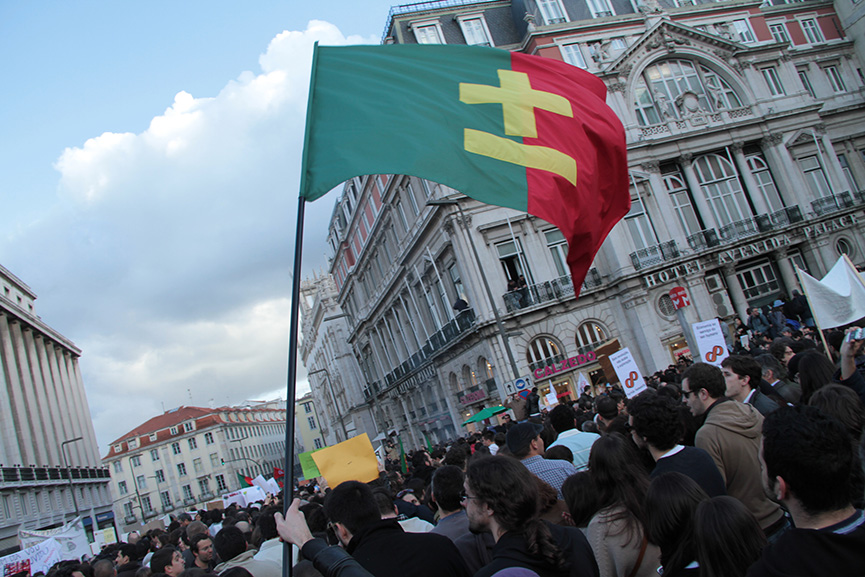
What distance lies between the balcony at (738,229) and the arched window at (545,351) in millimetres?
11050

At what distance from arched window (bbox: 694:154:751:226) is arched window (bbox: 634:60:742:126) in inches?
116

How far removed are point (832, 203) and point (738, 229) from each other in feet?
19.9

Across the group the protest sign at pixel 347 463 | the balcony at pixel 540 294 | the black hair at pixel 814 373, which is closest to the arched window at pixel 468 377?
the balcony at pixel 540 294

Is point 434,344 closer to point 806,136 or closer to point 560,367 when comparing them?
point 560,367

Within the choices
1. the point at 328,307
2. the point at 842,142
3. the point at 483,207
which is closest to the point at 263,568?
the point at 483,207

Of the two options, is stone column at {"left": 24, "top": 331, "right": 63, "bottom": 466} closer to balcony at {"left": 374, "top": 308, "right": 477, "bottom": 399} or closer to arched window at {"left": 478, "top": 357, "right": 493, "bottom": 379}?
balcony at {"left": 374, "top": 308, "right": 477, "bottom": 399}

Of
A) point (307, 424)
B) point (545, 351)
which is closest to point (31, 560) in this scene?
point (545, 351)

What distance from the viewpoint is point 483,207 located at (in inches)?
1308

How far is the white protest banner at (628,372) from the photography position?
40.6 feet

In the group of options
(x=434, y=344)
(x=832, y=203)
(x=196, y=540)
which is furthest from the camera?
(x=434, y=344)

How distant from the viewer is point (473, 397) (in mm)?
34031

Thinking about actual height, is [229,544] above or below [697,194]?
below

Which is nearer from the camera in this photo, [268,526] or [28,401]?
[268,526]

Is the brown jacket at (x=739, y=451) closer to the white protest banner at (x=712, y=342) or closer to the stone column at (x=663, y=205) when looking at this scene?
the white protest banner at (x=712, y=342)
